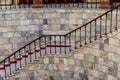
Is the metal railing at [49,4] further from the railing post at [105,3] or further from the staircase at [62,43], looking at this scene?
the staircase at [62,43]

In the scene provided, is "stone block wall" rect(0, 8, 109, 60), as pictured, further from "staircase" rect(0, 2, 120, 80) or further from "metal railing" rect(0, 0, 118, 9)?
"metal railing" rect(0, 0, 118, 9)

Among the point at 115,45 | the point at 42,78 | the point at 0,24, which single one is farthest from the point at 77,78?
the point at 0,24

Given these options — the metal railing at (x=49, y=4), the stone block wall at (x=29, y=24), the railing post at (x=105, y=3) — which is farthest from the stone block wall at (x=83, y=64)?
the metal railing at (x=49, y=4)

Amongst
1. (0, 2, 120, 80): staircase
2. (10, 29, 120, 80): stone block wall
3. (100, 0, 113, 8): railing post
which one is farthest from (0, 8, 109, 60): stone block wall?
(10, 29, 120, 80): stone block wall

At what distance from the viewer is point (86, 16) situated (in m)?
13.3

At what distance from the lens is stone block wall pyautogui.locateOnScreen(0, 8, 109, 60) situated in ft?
44.5

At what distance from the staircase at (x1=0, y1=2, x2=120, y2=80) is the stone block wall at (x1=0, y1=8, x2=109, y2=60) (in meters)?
0.41

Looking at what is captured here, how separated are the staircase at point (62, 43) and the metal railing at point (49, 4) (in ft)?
5.59

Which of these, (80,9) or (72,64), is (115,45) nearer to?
(72,64)

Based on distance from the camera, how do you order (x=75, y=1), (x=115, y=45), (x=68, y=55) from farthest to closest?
(x=75, y=1)
(x=68, y=55)
(x=115, y=45)

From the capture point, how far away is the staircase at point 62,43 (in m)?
12.0

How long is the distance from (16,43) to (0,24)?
1097 mm

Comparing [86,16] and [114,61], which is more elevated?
[86,16]

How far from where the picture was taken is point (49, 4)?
15.2 m
